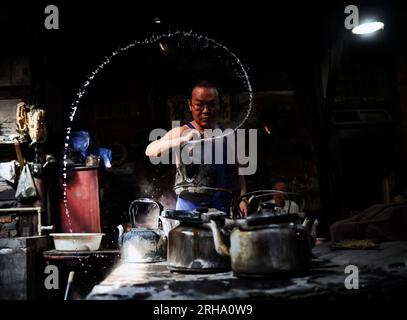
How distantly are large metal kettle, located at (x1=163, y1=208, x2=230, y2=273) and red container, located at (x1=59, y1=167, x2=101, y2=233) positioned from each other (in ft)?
15.7

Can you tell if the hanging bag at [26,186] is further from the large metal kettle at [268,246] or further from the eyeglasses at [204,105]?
the large metal kettle at [268,246]

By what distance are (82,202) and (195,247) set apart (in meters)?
5.04

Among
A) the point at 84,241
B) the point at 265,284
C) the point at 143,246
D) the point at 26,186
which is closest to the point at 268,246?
the point at 265,284

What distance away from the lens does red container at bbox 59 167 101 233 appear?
20.9 ft

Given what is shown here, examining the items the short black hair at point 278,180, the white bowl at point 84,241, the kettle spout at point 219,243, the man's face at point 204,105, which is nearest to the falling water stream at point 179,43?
the short black hair at point 278,180

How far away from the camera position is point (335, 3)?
500 centimetres

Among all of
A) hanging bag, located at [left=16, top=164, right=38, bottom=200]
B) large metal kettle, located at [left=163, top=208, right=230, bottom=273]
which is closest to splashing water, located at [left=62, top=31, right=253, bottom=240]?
hanging bag, located at [left=16, top=164, right=38, bottom=200]

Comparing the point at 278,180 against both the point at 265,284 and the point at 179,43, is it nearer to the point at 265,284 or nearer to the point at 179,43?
the point at 179,43

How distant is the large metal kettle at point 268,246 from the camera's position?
159cm

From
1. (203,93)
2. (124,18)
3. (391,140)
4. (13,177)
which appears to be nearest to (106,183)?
(13,177)

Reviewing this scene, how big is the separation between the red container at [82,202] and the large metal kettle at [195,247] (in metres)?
4.77
